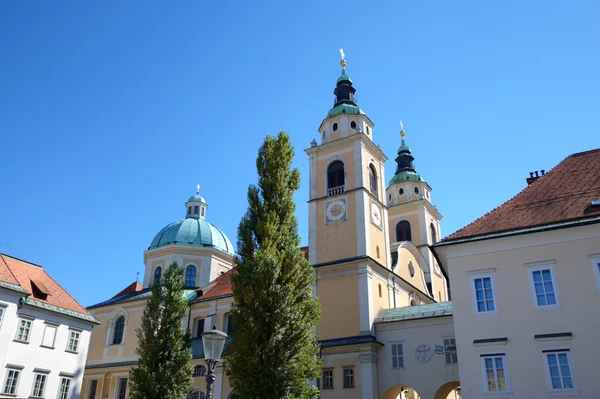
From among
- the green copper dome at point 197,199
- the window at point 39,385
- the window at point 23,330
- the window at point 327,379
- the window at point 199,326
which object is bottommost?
the window at point 39,385

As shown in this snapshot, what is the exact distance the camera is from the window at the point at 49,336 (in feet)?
93.7

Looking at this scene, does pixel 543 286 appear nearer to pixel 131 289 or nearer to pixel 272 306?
pixel 272 306

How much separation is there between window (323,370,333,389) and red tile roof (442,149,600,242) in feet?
38.9

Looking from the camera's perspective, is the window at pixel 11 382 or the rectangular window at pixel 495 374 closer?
the rectangular window at pixel 495 374

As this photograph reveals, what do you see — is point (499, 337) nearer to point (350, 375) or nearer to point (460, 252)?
point (460, 252)

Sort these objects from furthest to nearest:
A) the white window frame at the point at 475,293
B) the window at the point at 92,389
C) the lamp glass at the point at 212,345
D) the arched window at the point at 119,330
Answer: the arched window at the point at 119,330 → the window at the point at 92,389 → the white window frame at the point at 475,293 → the lamp glass at the point at 212,345

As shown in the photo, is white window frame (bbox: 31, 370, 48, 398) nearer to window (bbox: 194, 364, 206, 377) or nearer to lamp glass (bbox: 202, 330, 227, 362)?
window (bbox: 194, 364, 206, 377)

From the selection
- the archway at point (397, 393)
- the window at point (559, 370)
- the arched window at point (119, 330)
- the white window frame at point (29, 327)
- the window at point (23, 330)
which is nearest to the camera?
the window at point (559, 370)

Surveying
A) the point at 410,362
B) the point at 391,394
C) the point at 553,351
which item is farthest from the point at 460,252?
the point at 391,394

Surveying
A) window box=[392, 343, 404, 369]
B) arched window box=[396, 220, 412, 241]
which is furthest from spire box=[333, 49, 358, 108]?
window box=[392, 343, 404, 369]

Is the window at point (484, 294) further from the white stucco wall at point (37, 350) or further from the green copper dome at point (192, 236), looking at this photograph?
the green copper dome at point (192, 236)

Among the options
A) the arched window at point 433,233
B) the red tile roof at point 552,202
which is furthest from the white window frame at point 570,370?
the arched window at point 433,233

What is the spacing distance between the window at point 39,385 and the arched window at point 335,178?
18956 millimetres

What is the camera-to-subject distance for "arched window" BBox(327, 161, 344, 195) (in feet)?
112
